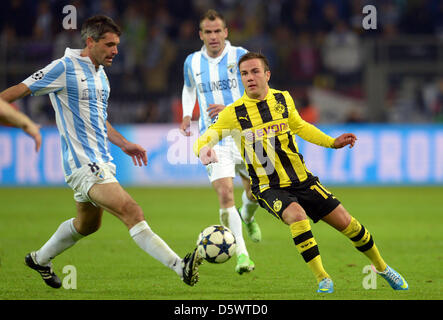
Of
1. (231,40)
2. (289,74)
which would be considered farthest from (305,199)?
(231,40)

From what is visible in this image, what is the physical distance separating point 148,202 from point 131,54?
16.6 feet

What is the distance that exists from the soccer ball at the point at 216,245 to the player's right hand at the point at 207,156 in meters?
0.64

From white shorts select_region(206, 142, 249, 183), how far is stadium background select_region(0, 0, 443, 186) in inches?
217

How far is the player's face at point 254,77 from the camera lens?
18.5 ft

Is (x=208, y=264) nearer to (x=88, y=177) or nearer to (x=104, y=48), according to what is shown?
(x=88, y=177)

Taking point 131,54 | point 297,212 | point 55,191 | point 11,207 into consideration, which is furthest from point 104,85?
point 131,54

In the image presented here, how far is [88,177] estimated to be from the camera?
5383mm

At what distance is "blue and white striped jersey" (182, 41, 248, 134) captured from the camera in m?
7.36

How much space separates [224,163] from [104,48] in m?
2.04

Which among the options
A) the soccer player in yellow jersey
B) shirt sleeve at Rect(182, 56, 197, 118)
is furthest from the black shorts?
shirt sleeve at Rect(182, 56, 197, 118)

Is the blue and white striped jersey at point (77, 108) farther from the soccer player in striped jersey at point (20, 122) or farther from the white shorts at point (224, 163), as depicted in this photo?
the white shorts at point (224, 163)

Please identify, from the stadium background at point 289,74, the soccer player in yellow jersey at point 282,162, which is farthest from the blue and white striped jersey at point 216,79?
the stadium background at point 289,74

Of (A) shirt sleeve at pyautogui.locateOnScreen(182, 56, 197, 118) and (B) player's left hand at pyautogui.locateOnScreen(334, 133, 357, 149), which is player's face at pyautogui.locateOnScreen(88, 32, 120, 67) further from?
(A) shirt sleeve at pyautogui.locateOnScreen(182, 56, 197, 118)

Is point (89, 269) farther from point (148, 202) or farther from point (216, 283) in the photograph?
point (148, 202)
